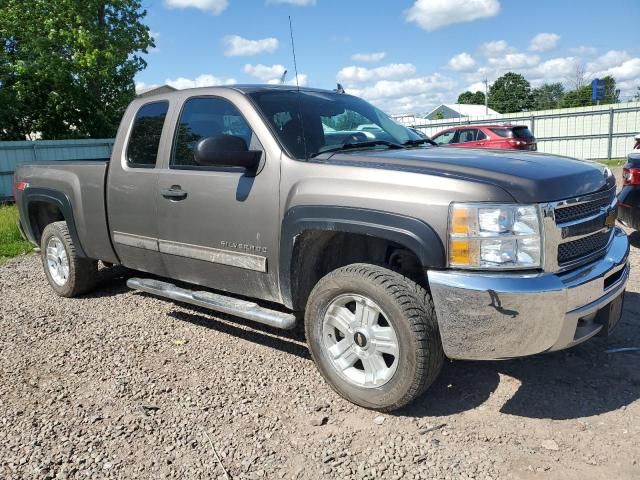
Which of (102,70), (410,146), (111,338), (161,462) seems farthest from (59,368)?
(102,70)

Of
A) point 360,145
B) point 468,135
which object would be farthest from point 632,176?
point 468,135

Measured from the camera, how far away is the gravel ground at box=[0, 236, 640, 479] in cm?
273

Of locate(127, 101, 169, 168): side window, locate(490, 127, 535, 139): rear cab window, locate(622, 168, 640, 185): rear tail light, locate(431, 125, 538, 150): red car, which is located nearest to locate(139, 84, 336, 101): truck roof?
locate(127, 101, 169, 168): side window

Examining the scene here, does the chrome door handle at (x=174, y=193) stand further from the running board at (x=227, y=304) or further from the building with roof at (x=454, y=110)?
the building with roof at (x=454, y=110)

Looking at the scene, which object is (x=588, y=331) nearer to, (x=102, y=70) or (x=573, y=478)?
(x=573, y=478)

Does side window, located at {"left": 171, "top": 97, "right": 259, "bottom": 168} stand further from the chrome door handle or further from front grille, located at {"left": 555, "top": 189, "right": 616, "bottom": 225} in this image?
front grille, located at {"left": 555, "top": 189, "right": 616, "bottom": 225}

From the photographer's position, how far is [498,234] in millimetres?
2682

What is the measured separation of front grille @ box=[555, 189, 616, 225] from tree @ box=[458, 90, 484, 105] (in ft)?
286

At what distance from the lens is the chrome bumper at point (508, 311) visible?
2654mm

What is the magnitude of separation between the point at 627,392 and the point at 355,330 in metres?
1.68

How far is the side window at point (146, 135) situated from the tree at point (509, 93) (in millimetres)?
72037

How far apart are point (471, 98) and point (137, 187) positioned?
297 ft

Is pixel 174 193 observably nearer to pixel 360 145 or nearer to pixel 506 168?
pixel 360 145

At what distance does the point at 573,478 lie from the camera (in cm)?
256
